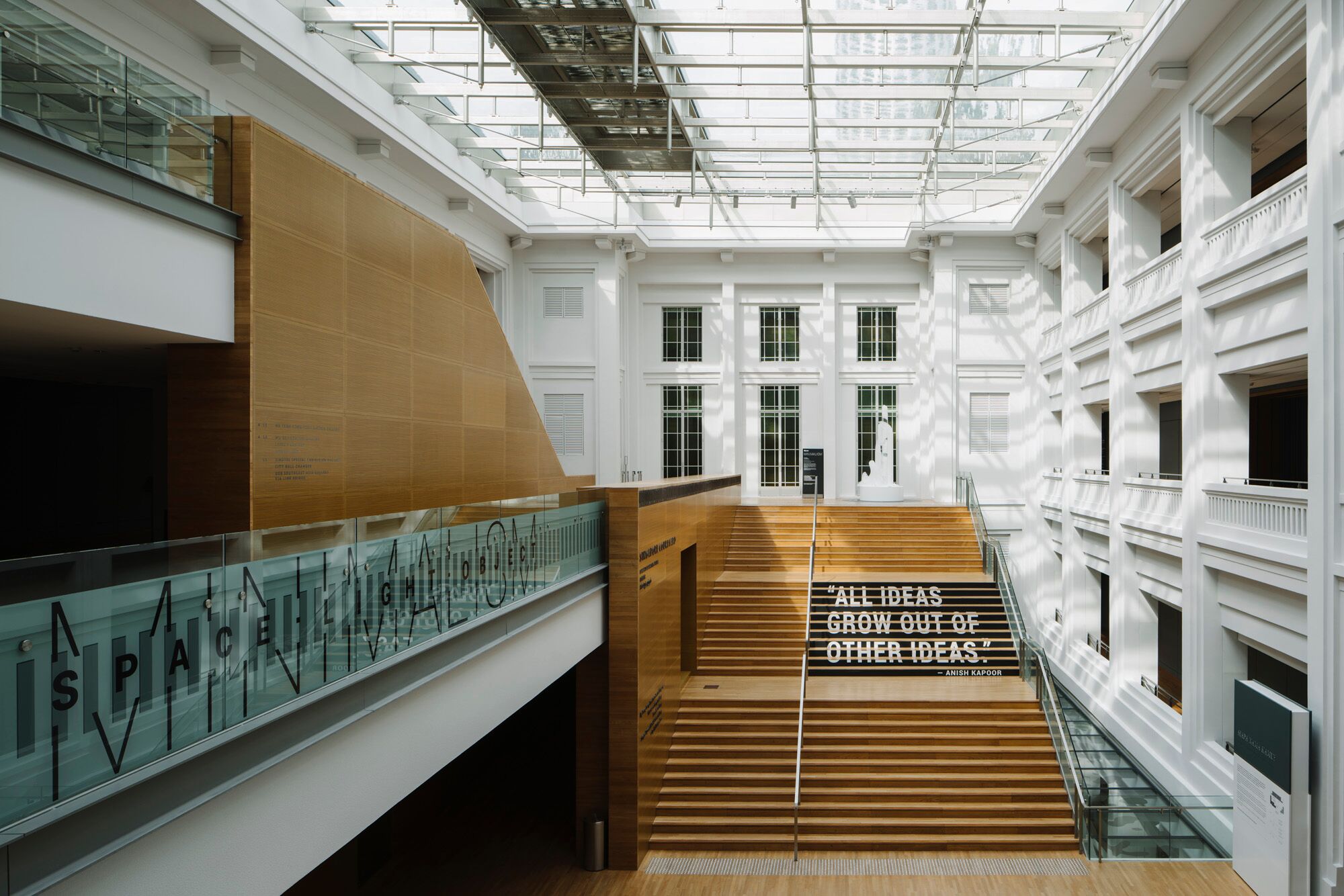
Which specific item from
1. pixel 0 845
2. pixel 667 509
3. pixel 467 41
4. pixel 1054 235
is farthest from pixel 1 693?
pixel 1054 235

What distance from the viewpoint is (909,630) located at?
1738cm

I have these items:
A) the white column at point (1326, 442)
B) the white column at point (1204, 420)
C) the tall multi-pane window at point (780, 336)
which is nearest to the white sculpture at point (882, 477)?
the tall multi-pane window at point (780, 336)

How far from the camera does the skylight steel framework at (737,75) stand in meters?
12.6

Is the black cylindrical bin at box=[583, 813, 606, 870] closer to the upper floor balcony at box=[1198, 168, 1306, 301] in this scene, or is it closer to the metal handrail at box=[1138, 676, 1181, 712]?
the metal handrail at box=[1138, 676, 1181, 712]

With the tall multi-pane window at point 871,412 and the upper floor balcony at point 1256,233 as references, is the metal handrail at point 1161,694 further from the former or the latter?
the tall multi-pane window at point 871,412

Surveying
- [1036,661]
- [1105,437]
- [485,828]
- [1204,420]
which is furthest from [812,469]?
[485,828]

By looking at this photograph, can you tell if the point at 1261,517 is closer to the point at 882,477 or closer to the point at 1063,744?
the point at 1063,744

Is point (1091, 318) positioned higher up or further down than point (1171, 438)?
higher up

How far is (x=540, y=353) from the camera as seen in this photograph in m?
25.2

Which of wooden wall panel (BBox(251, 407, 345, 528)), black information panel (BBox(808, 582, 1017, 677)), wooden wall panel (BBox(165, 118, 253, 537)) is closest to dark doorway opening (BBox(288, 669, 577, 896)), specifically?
wooden wall panel (BBox(251, 407, 345, 528))

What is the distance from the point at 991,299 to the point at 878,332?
3.35m

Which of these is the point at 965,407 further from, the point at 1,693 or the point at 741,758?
the point at 1,693

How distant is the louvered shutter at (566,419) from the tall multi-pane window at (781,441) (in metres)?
5.51

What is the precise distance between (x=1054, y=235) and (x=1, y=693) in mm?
22437
